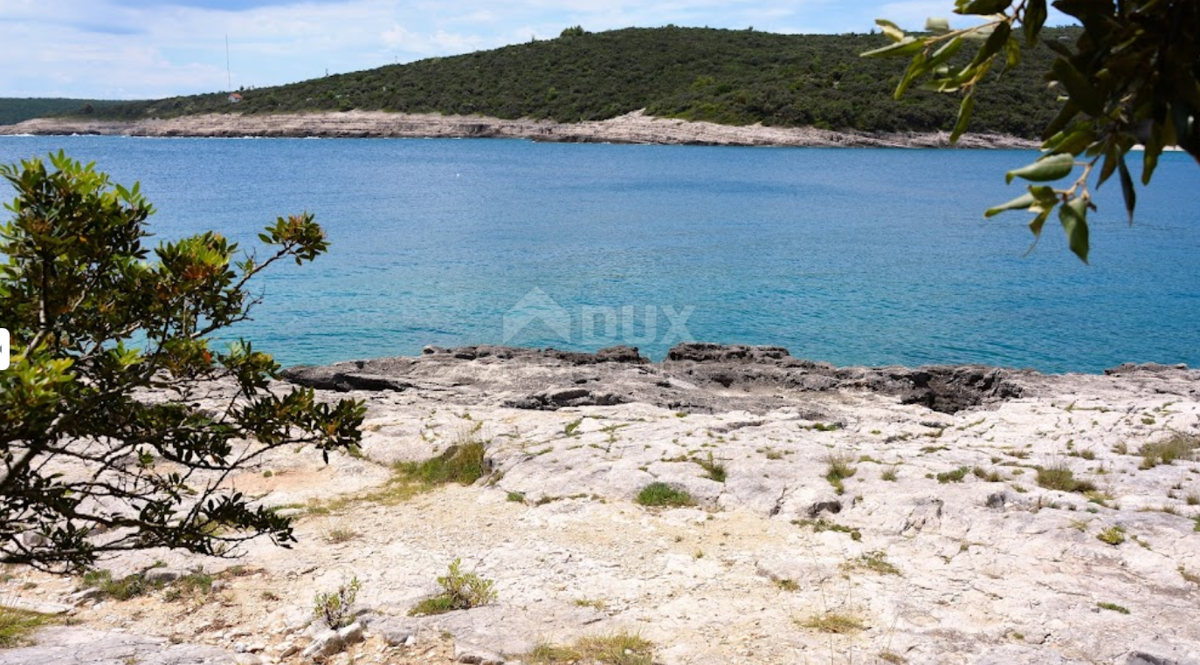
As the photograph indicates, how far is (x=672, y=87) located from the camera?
384 feet

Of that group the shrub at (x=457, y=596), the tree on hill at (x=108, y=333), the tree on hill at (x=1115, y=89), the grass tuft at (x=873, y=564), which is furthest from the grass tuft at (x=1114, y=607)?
the tree on hill at (x=1115, y=89)

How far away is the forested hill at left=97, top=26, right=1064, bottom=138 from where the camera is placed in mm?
103812

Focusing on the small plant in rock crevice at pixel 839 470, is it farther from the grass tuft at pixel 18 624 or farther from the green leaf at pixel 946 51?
the green leaf at pixel 946 51

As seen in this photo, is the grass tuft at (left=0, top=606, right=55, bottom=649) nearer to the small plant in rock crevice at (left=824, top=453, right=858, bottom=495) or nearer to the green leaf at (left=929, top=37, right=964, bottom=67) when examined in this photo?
the green leaf at (left=929, top=37, right=964, bottom=67)

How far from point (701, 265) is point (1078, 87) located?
3575 cm

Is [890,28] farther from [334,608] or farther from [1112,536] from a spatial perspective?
[1112,536]

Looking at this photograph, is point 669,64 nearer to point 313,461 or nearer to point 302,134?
point 302,134

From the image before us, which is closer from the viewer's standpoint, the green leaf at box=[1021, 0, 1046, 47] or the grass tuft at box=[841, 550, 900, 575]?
the green leaf at box=[1021, 0, 1046, 47]

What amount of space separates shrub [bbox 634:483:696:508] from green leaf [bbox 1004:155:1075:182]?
893 centimetres

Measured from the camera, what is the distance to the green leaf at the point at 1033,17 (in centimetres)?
217

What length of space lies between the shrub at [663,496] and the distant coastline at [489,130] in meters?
93.3

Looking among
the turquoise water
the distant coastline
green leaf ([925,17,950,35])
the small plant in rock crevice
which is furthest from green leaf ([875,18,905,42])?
the distant coastline

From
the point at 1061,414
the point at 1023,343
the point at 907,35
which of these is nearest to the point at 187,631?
the point at 907,35

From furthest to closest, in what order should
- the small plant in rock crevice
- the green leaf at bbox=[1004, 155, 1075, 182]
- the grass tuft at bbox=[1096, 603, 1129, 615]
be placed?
the small plant in rock crevice < the grass tuft at bbox=[1096, 603, 1129, 615] < the green leaf at bbox=[1004, 155, 1075, 182]
